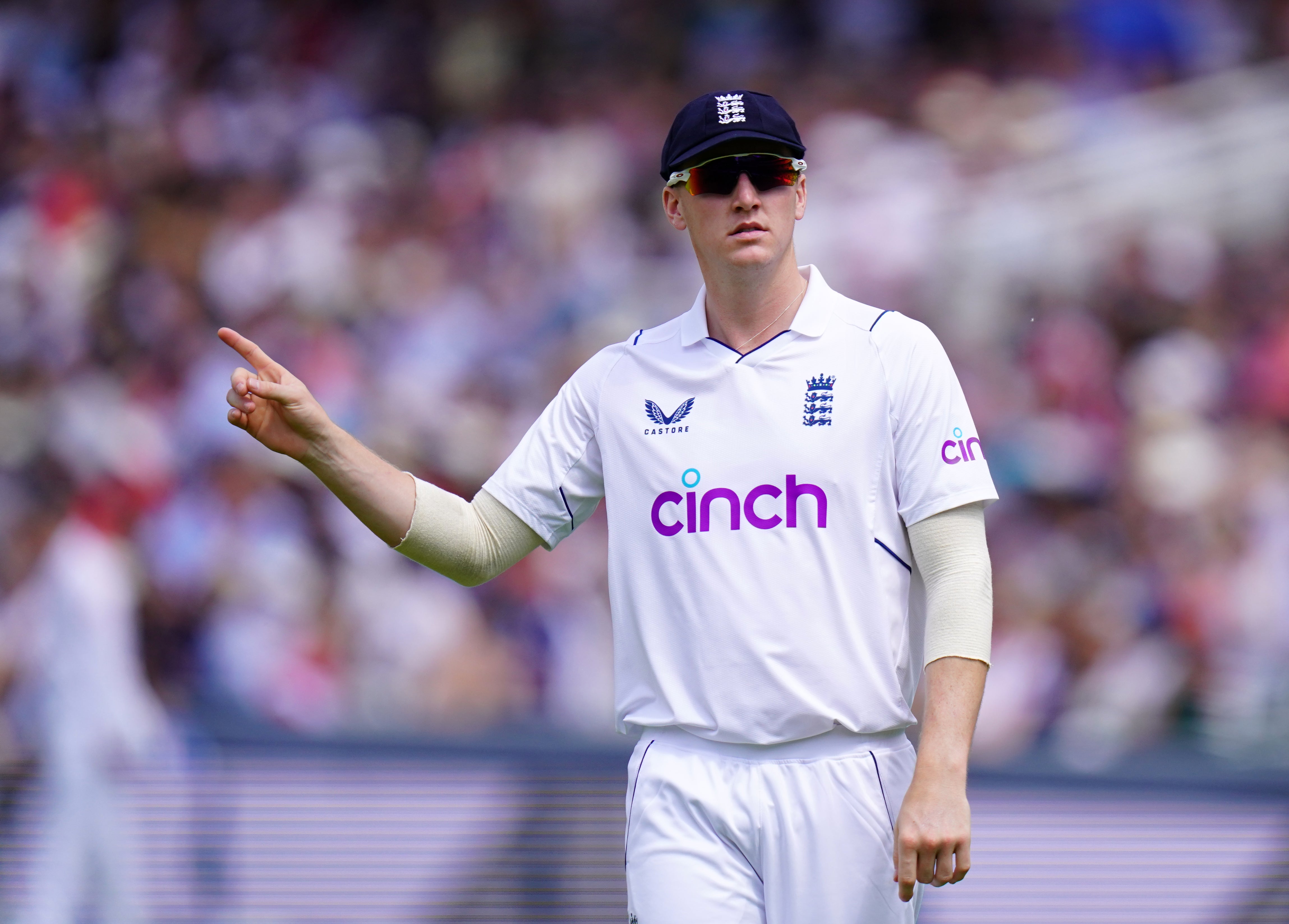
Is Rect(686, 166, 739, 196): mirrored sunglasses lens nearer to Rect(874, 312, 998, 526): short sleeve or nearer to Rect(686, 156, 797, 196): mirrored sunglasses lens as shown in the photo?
Rect(686, 156, 797, 196): mirrored sunglasses lens

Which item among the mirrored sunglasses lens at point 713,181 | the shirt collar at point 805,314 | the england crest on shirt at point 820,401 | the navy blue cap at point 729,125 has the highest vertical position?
the navy blue cap at point 729,125

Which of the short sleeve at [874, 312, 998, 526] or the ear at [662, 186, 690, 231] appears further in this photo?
the ear at [662, 186, 690, 231]

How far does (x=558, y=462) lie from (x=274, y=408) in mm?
649

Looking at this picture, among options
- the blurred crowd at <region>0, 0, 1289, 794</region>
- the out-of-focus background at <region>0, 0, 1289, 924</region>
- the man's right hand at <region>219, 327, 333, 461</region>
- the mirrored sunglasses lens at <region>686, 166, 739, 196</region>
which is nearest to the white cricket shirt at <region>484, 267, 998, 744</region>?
the mirrored sunglasses lens at <region>686, 166, 739, 196</region>

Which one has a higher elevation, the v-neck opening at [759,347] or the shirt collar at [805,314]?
the shirt collar at [805,314]

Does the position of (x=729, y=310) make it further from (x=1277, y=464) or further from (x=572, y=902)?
(x=1277, y=464)

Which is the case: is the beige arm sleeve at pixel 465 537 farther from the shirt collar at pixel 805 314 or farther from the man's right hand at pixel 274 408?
the shirt collar at pixel 805 314

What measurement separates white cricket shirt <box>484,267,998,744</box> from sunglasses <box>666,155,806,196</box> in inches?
9.2

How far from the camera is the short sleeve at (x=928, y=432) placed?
2881 millimetres

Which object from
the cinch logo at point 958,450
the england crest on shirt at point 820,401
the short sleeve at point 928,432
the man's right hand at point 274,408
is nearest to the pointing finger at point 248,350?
the man's right hand at point 274,408

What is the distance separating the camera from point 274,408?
9.83 feet

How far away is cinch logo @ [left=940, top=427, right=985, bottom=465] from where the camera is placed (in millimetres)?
2900

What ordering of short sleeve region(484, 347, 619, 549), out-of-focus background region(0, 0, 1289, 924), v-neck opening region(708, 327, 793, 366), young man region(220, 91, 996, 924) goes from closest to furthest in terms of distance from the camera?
young man region(220, 91, 996, 924)
v-neck opening region(708, 327, 793, 366)
short sleeve region(484, 347, 619, 549)
out-of-focus background region(0, 0, 1289, 924)

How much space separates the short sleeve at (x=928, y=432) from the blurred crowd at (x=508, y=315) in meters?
3.59
